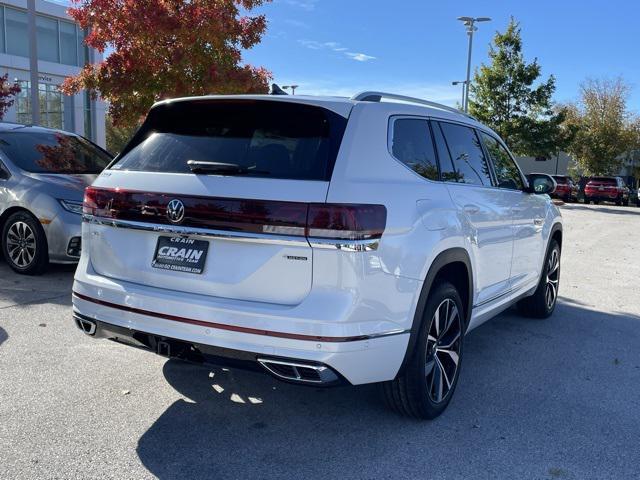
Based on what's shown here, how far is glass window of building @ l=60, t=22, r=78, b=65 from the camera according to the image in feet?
101

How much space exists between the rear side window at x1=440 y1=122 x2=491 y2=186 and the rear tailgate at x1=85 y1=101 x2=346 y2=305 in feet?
4.34

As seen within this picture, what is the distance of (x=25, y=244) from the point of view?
6.98m

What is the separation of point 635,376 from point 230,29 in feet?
28.9

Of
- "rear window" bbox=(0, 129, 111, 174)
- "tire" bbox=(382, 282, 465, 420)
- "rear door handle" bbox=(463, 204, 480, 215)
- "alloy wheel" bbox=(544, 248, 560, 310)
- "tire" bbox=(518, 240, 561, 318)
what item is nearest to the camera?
"tire" bbox=(382, 282, 465, 420)

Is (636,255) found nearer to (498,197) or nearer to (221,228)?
(498,197)

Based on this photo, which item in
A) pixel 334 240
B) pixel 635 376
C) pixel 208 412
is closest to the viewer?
pixel 334 240

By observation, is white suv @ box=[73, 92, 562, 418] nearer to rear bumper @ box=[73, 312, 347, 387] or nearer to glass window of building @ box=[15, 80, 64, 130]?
rear bumper @ box=[73, 312, 347, 387]

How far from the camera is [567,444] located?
11.4 feet

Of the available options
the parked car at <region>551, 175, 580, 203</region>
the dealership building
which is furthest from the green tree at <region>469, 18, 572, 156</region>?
the dealership building

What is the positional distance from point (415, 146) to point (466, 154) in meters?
0.89

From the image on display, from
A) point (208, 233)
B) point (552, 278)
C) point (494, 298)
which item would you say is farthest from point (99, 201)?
point (552, 278)

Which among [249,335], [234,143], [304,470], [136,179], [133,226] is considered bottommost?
[304,470]

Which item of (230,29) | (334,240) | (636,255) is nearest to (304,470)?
(334,240)

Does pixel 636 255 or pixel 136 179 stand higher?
pixel 136 179
